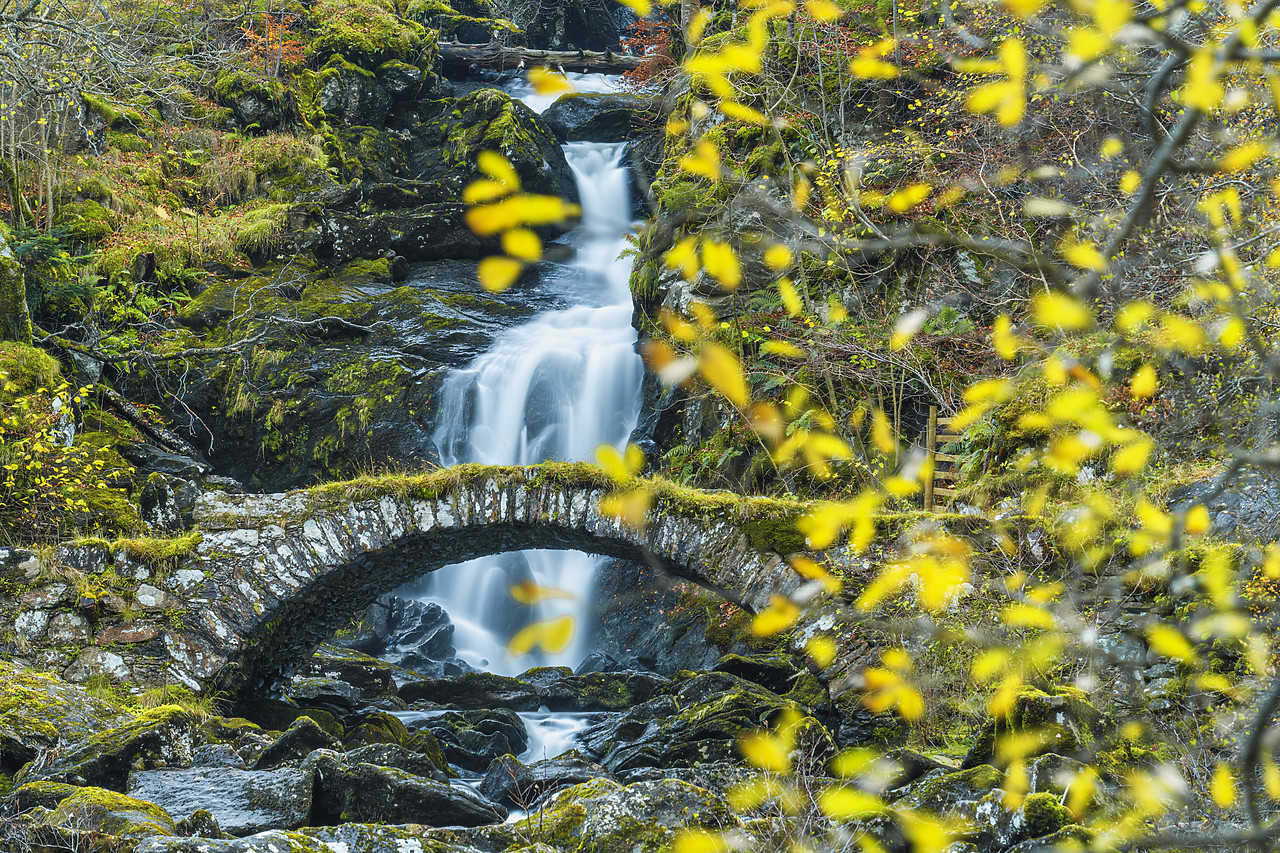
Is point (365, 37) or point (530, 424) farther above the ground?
point (365, 37)

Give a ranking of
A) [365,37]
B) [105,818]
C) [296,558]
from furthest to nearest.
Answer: [365,37] < [296,558] < [105,818]

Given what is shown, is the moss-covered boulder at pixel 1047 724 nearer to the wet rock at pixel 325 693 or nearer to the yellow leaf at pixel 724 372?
the yellow leaf at pixel 724 372

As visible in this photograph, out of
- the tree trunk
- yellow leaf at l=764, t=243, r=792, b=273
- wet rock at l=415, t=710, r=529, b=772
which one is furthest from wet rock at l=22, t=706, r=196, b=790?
the tree trunk

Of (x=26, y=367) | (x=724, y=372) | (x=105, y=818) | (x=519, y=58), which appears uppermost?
(x=519, y=58)

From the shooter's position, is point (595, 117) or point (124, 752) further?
point (595, 117)

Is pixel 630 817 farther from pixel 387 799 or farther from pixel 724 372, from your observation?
pixel 724 372

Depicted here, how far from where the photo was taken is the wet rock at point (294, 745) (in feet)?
17.0

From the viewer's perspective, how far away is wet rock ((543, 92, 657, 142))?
63.0ft

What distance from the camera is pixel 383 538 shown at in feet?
22.7

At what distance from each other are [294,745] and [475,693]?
15.6 ft

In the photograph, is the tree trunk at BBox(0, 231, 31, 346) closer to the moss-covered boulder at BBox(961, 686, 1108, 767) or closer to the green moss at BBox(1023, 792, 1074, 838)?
the moss-covered boulder at BBox(961, 686, 1108, 767)

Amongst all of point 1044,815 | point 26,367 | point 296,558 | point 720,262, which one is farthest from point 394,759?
point 26,367

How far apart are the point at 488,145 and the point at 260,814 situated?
50.0 ft

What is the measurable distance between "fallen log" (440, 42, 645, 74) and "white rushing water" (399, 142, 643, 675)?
10.1 meters
